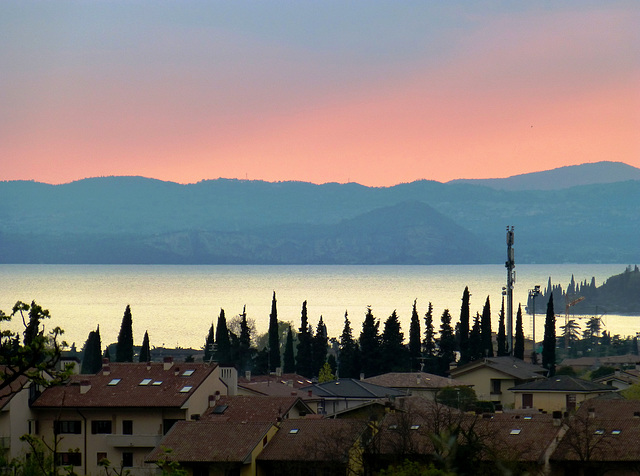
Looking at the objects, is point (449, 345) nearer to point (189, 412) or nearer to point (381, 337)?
point (381, 337)

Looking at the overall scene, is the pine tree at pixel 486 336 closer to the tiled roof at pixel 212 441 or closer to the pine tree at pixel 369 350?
the pine tree at pixel 369 350

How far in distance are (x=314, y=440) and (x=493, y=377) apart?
34751mm

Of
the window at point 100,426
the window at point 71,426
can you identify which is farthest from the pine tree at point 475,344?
the window at point 71,426

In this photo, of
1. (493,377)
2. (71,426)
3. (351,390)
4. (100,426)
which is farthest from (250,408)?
(493,377)

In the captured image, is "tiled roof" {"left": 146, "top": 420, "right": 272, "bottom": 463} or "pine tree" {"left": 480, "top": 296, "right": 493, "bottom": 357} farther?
"pine tree" {"left": 480, "top": 296, "right": 493, "bottom": 357}

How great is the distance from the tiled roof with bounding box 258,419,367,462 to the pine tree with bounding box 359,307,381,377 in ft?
140

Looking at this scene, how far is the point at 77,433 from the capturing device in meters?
43.8

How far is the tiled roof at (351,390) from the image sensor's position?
185 feet

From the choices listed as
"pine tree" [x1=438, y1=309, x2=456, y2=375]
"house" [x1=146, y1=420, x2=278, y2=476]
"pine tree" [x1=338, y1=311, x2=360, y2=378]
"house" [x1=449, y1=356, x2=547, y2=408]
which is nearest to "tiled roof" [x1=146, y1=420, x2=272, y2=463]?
"house" [x1=146, y1=420, x2=278, y2=476]

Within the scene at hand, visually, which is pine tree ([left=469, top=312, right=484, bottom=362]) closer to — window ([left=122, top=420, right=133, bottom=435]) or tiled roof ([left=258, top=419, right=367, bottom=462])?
window ([left=122, top=420, right=133, bottom=435])

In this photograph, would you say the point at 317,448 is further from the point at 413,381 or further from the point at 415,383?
the point at 413,381

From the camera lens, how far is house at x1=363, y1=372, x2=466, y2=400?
64.4 metres

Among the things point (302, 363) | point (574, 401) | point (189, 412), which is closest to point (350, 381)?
point (574, 401)

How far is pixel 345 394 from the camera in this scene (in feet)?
186
